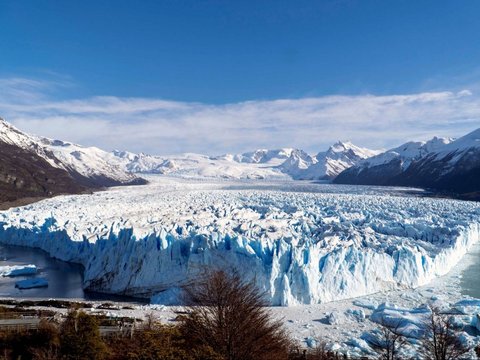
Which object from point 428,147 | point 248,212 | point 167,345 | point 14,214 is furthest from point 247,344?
point 428,147

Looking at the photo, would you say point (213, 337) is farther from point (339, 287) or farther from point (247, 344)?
point (339, 287)

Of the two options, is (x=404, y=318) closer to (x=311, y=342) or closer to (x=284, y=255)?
(x=311, y=342)

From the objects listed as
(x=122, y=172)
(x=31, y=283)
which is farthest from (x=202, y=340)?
(x=122, y=172)

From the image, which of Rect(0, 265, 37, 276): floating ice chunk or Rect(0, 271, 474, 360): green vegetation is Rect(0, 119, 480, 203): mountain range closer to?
Rect(0, 265, 37, 276): floating ice chunk

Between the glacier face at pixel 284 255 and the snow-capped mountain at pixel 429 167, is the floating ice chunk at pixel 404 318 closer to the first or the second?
the glacier face at pixel 284 255

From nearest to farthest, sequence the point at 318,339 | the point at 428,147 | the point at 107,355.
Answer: the point at 107,355 → the point at 318,339 → the point at 428,147

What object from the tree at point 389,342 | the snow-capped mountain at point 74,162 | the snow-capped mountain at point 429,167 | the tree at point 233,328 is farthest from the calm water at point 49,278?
the snow-capped mountain at point 429,167

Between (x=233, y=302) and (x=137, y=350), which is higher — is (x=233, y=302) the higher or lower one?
the higher one
